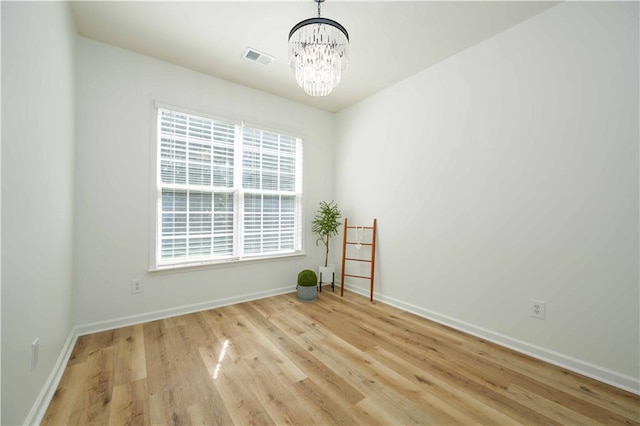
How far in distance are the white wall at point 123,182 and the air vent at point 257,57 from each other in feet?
0.48

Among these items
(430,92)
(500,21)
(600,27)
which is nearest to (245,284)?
(430,92)

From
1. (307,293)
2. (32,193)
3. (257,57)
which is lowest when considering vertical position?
(307,293)

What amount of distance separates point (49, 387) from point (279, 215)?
2512mm

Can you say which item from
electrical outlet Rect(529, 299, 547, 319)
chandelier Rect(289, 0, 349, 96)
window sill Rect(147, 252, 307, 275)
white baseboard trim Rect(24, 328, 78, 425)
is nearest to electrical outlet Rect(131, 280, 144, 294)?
window sill Rect(147, 252, 307, 275)

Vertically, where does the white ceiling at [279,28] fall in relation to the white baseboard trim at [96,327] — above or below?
above

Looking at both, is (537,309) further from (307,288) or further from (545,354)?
(307,288)

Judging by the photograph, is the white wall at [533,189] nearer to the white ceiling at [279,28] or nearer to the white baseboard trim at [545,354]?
the white baseboard trim at [545,354]

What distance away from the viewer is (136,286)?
2.62m

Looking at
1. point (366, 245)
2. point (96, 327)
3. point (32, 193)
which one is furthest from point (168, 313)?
point (366, 245)

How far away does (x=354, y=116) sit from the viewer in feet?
12.5

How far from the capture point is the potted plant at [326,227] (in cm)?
371

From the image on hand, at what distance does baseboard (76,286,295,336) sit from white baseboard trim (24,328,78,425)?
217 mm

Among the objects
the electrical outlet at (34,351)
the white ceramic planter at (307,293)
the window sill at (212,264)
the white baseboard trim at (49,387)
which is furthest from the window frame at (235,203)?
the electrical outlet at (34,351)

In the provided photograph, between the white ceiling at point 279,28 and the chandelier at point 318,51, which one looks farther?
the white ceiling at point 279,28
